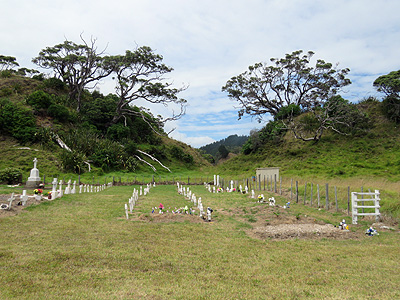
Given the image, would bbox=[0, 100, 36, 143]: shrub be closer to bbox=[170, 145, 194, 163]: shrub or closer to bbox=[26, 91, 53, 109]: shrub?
bbox=[26, 91, 53, 109]: shrub

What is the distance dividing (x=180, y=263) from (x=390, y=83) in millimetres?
45505

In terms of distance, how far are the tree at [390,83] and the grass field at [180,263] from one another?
38.5 meters

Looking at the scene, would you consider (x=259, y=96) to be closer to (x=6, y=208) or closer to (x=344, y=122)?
(x=344, y=122)

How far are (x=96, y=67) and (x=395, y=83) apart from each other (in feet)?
164

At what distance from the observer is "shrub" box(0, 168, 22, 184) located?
928 inches

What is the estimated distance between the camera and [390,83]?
39.4 metres

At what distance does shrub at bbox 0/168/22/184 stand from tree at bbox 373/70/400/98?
48.9 metres

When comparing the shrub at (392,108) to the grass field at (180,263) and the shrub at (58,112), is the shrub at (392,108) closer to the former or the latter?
the grass field at (180,263)

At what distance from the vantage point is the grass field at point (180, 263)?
191 inches

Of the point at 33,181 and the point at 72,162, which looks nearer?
the point at 33,181

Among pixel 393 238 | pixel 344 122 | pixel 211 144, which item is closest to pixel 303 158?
pixel 344 122

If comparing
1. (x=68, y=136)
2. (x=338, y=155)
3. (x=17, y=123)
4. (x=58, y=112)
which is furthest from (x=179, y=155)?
(x=338, y=155)

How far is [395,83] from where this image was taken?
39.0m

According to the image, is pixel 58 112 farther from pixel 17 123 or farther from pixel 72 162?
pixel 72 162
